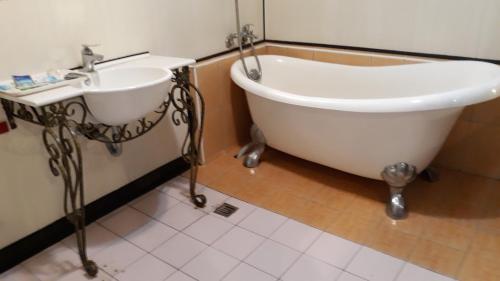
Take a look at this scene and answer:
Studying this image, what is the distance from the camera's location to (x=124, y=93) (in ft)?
4.80

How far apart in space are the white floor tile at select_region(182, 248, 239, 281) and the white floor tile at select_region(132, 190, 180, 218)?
44cm

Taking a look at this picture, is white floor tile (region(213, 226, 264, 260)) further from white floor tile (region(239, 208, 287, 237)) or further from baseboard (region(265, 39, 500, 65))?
baseboard (region(265, 39, 500, 65))

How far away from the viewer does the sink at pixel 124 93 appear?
147cm

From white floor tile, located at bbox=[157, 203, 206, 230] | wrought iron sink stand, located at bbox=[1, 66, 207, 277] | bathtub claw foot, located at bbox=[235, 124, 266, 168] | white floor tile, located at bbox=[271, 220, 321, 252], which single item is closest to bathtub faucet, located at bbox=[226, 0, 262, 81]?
bathtub claw foot, located at bbox=[235, 124, 266, 168]

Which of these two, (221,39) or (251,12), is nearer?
(221,39)

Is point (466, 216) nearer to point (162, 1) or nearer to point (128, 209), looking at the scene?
point (128, 209)

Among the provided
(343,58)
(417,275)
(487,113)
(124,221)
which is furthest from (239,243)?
(487,113)

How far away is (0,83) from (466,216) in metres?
2.15

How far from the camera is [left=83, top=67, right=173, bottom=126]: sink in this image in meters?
1.47

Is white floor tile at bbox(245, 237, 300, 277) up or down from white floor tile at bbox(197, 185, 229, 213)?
up

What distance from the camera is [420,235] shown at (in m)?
1.76

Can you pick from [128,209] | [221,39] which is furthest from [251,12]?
[128,209]

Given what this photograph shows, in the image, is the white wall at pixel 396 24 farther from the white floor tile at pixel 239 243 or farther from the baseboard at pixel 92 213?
the white floor tile at pixel 239 243

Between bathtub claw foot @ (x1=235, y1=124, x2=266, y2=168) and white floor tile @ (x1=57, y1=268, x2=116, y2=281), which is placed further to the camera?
bathtub claw foot @ (x1=235, y1=124, x2=266, y2=168)
